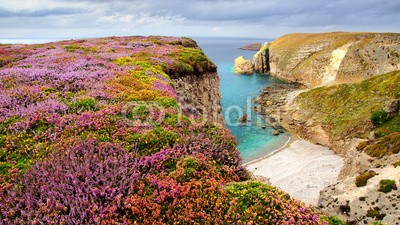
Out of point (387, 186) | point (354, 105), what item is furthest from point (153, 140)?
point (354, 105)

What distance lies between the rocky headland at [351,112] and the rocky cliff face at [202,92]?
57.3 feet

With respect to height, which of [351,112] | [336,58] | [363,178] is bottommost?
[351,112]

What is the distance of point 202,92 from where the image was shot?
125ft

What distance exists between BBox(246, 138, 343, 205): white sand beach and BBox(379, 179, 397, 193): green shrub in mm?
14065

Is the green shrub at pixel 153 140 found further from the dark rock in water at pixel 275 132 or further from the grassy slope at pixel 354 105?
the dark rock in water at pixel 275 132

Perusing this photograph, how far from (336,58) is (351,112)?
68654 mm

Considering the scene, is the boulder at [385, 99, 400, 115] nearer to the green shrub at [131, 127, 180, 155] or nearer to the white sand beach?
the white sand beach

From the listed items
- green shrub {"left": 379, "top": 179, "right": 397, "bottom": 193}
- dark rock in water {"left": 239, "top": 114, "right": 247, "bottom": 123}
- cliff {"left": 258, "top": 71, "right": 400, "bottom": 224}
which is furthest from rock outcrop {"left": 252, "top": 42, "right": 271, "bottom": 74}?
green shrub {"left": 379, "top": 179, "right": 397, "bottom": 193}

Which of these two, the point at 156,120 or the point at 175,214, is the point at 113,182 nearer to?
the point at 175,214

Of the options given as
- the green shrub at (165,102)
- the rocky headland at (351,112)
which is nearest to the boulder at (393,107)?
the rocky headland at (351,112)

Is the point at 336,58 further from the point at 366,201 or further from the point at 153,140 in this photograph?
the point at 153,140

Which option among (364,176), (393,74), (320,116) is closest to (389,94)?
(393,74)

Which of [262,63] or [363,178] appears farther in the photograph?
[262,63]

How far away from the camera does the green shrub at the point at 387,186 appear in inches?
770
